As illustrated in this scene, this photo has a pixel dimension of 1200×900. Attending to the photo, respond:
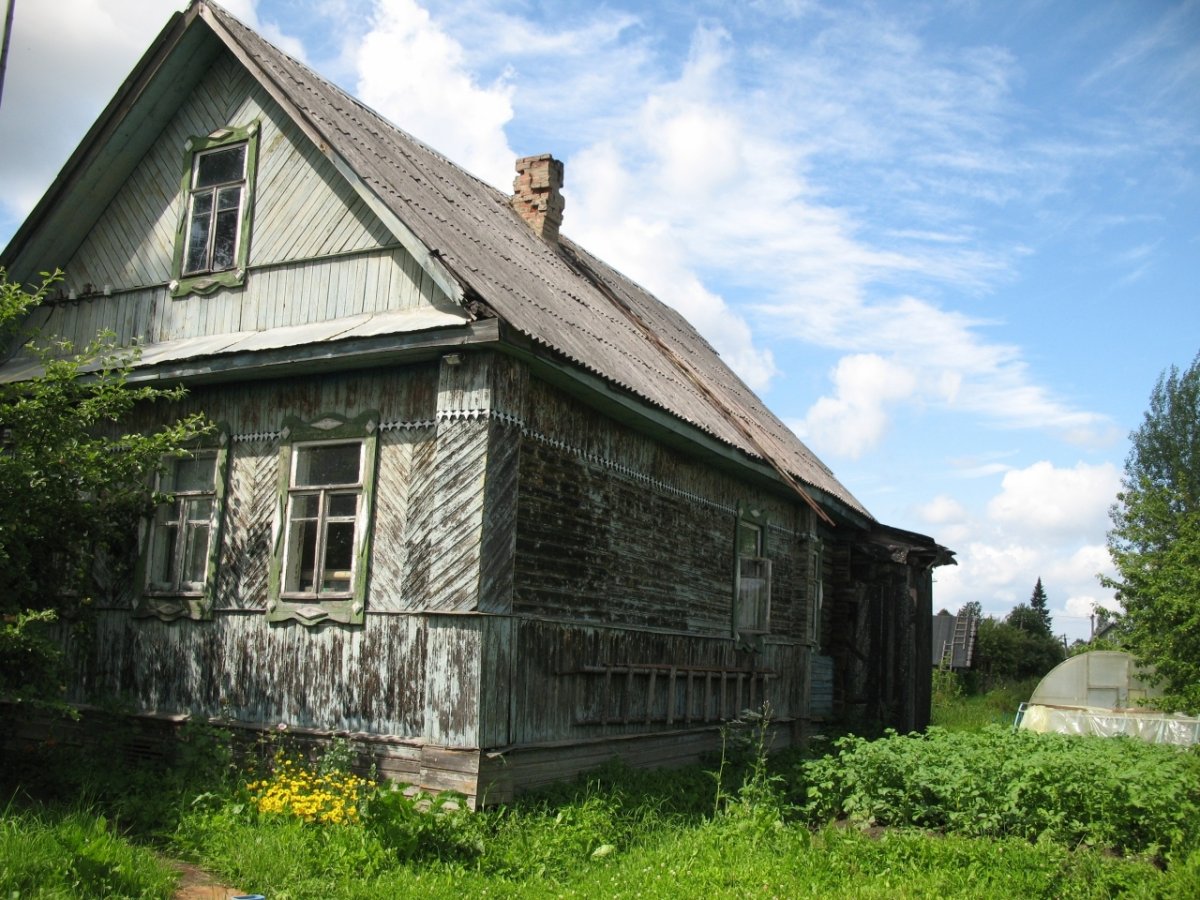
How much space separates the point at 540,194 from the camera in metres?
15.8

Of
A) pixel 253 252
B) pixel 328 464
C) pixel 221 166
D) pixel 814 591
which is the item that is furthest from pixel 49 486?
pixel 814 591

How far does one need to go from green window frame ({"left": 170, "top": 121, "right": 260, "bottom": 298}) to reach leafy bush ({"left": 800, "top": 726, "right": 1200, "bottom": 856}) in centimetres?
707

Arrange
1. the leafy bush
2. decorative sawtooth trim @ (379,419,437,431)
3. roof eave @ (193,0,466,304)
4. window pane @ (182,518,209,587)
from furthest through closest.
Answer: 1. window pane @ (182,518,209,587)
2. decorative sawtooth trim @ (379,419,437,431)
3. roof eave @ (193,0,466,304)
4. the leafy bush

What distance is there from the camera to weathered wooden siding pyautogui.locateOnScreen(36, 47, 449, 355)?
33.2ft

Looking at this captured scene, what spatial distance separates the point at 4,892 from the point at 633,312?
11.6 meters

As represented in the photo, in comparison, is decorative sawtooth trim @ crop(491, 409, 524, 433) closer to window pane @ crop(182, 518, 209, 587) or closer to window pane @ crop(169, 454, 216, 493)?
window pane @ crop(169, 454, 216, 493)

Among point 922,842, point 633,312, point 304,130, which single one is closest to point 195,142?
point 304,130

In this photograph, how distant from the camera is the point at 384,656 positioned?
30.5 ft

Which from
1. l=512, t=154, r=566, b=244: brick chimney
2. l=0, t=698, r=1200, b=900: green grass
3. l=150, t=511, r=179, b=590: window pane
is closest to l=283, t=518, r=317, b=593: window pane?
l=0, t=698, r=1200, b=900: green grass

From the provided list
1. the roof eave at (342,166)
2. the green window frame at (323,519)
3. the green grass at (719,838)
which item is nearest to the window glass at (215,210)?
the roof eave at (342,166)

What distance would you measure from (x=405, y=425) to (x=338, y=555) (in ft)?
4.24

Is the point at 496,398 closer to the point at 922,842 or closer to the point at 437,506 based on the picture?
the point at 437,506

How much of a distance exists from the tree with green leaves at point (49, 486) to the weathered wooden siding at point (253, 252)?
4.33 ft

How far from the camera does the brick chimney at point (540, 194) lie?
15.8 m
